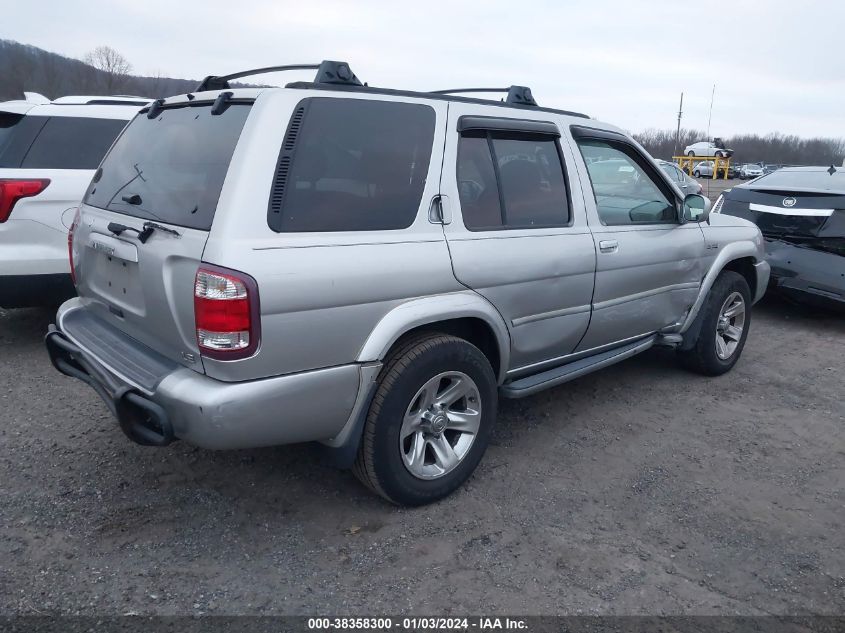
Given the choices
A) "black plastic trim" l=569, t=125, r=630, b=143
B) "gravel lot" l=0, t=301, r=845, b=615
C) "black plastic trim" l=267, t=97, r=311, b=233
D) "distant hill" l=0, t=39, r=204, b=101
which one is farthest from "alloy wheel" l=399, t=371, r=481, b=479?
"distant hill" l=0, t=39, r=204, b=101

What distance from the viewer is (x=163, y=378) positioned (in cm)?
264

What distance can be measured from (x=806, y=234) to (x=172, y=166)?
5.81 meters

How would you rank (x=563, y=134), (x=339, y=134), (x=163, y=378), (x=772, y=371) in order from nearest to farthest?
(x=163, y=378), (x=339, y=134), (x=563, y=134), (x=772, y=371)

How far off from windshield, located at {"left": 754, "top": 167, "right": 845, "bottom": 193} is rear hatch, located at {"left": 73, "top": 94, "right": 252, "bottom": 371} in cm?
598

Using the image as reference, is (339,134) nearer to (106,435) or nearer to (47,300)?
(106,435)

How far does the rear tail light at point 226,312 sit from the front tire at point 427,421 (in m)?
0.67

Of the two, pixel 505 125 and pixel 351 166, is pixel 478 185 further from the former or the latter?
pixel 351 166

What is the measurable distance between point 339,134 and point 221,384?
1.14 m

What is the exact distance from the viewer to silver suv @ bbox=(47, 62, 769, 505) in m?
2.52

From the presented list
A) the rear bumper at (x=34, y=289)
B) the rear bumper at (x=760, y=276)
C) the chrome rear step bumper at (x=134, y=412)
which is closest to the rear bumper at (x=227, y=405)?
the chrome rear step bumper at (x=134, y=412)

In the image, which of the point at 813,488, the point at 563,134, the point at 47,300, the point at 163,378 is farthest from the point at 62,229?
the point at 813,488

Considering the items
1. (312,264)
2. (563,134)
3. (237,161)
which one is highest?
(563,134)

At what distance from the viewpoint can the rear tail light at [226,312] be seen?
2.41 m

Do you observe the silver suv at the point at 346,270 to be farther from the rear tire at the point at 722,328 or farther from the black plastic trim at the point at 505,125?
the rear tire at the point at 722,328
